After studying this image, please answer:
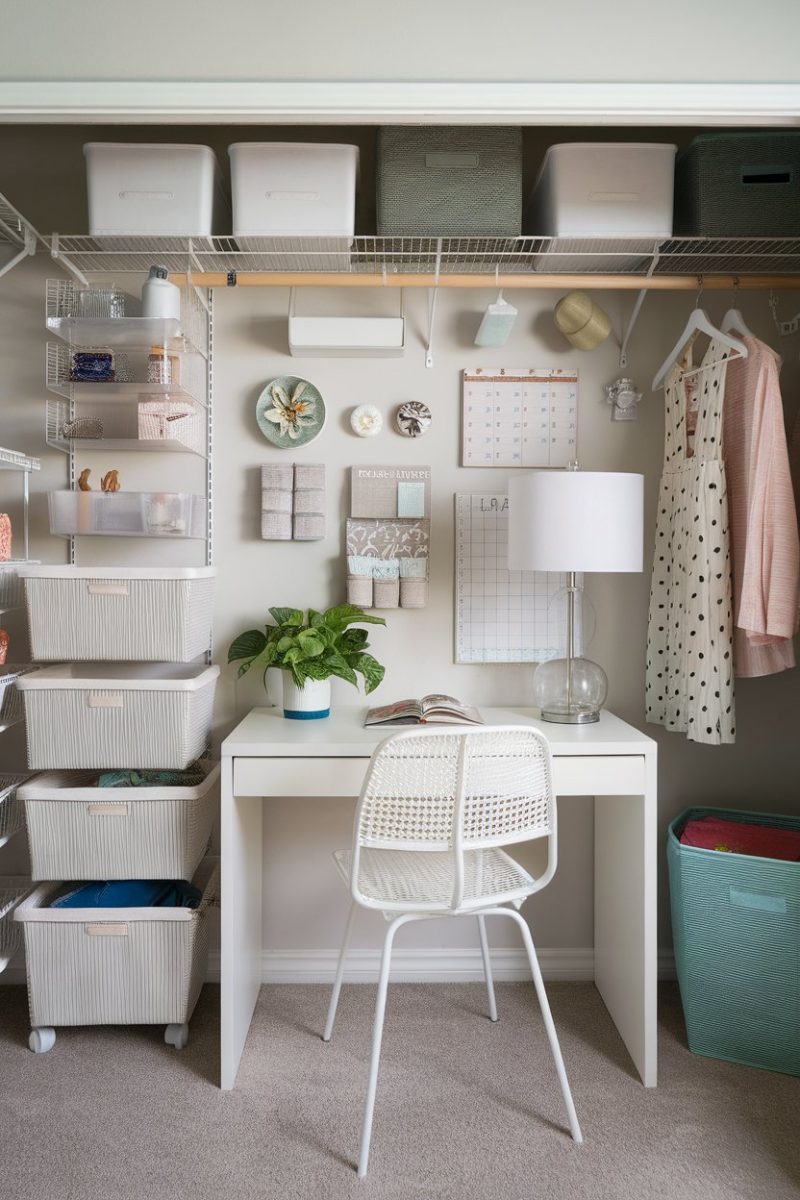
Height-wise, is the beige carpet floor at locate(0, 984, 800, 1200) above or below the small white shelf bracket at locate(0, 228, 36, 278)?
below

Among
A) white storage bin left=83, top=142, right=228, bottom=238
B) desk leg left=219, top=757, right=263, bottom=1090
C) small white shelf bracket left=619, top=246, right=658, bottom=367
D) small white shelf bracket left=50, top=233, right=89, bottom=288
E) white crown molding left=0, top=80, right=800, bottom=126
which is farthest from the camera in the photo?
small white shelf bracket left=619, top=246, right=658, bottom=367

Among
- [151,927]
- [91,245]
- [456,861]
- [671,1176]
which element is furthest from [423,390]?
[671,1176]

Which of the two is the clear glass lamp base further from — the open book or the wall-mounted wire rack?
the wall-mounted wire rack

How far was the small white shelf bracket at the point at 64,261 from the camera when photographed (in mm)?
2244

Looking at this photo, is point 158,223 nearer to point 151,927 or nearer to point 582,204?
point 582,204

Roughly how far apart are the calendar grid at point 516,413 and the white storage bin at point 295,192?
0.63m

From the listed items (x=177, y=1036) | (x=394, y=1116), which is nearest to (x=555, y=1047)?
(x=394, y=1116)

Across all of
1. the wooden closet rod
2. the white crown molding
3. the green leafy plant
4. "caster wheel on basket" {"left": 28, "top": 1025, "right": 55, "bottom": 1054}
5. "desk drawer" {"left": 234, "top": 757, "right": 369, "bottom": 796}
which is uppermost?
the white crown molding

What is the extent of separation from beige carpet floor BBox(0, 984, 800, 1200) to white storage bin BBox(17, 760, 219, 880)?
48 centimetres

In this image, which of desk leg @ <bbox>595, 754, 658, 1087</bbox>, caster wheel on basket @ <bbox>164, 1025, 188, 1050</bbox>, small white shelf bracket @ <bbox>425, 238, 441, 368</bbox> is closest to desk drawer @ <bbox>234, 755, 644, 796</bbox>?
desk leg @ <bbox>595, 754, 658, 1087</bbox>

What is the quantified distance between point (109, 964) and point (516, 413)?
1.91 meters

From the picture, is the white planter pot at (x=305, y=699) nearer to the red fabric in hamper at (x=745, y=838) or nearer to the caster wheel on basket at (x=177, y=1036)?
the caster wheel on basket at (x=177, y=1036)

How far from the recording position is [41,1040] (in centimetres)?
219

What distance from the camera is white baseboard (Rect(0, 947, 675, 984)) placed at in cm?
258
